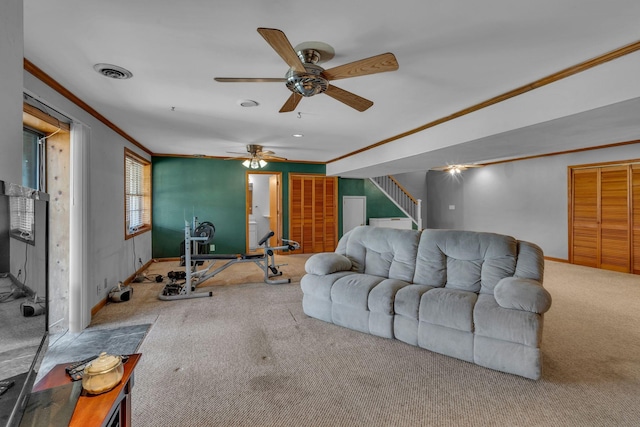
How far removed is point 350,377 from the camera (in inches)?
91.4

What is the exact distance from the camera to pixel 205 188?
23.3ft

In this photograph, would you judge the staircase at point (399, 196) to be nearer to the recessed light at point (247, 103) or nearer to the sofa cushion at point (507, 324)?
the recessed light at point (247, 103)

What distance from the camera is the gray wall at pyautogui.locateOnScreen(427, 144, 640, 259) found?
6.48m

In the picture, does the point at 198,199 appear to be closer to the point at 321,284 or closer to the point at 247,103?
the point at 247,103

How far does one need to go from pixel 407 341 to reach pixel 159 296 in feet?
10.7

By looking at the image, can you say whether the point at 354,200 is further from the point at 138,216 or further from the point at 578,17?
the point at 578,17

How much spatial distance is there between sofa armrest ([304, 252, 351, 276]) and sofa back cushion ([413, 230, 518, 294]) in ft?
2.68

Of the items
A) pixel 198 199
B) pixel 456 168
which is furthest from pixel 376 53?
pixel 456 168

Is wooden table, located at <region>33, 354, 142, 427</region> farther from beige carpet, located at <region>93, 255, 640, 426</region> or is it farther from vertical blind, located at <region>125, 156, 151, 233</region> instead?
vertical blind, located at <region>125, 156, 151, 233</region>

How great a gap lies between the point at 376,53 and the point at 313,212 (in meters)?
5.84

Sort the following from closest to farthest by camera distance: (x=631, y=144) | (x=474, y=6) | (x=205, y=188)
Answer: (x=474, y=6) < (x=631, y=144) < (x=205, y=188)

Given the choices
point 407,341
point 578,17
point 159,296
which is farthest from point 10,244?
point 159,296

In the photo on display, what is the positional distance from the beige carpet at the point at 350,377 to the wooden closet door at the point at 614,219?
9.06ft

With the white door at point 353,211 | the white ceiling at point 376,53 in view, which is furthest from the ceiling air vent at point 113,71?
the white door at point 353,211
